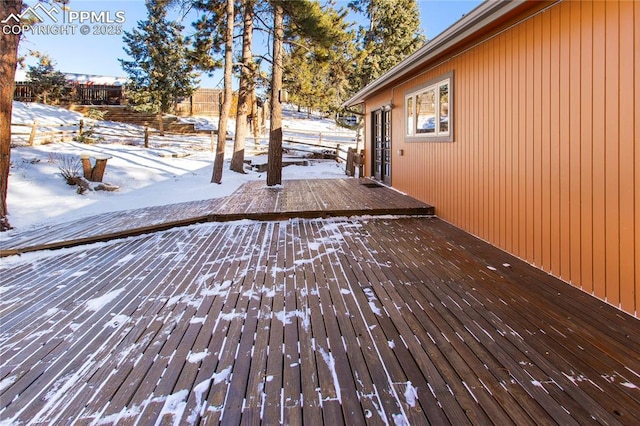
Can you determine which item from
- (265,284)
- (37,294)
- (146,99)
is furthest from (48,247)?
(146,99)

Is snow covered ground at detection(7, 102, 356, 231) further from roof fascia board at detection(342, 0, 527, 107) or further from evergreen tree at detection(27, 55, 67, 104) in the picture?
evergreen tree at detection(27, 55, 67, 104)

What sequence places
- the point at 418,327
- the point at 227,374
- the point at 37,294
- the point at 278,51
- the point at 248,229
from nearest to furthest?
the point at 227,374 < the point at 418,327 < the point at 37,294 < the point at 248,229 < the point at 278,51

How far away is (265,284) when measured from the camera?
3123mm

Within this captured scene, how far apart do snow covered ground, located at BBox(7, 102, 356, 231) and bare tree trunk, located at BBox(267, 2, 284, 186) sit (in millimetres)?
1047

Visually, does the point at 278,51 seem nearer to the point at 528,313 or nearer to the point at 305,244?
the point at 305,244

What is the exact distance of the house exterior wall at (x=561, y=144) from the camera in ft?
8.12

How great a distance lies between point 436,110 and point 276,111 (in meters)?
4.62

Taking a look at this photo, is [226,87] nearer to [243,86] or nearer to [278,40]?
[278,40]

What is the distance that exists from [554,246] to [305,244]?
2.43 metres

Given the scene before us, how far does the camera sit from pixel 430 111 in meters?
6.05

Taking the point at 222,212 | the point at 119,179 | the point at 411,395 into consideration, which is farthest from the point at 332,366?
the point at 119,179

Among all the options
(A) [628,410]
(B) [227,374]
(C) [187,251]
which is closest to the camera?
(A) [628,410]

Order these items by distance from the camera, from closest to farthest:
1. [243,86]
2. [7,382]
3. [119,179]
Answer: [7,382]
[119,179]
[243,86]

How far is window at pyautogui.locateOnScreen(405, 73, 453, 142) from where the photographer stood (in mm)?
5375
